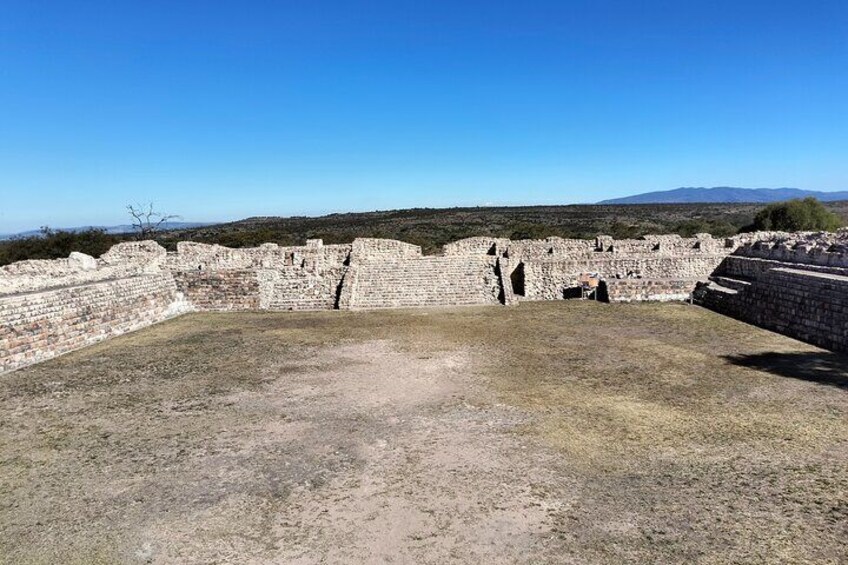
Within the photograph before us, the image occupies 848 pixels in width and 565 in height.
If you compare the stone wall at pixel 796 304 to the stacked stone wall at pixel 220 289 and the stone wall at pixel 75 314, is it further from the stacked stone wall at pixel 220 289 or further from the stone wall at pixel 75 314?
the stone wall at pixel 75 314

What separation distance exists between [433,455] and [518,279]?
1396cm

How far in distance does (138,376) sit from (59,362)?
2.64 meters

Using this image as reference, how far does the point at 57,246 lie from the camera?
29297 mm

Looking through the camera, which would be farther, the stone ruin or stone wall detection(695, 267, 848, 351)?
the stone ruin

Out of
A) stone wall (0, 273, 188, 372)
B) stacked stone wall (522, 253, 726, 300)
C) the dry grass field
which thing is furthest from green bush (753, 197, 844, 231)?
stone wall (0, 273, 188, 372)

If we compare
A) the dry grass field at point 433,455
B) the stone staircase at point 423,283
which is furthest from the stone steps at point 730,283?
the stone staircase at point 423,283

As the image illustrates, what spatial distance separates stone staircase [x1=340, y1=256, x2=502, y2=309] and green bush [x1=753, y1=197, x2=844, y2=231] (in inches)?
1034

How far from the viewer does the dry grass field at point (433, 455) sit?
4719 mm

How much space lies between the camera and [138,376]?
10164mm

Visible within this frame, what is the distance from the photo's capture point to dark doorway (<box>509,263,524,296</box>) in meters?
19.4

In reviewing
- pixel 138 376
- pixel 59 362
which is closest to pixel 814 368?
pixel 138 376

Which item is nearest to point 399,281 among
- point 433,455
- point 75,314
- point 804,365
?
point 75,314

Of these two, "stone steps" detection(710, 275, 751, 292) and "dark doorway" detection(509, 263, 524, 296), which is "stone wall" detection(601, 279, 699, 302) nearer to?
"stone steps" detection(710, 275, 751, 292)

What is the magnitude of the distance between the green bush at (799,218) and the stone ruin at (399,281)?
47.3 feet
